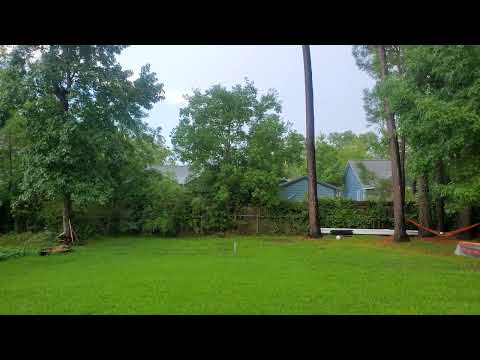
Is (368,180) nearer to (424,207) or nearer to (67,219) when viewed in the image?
(424,207)

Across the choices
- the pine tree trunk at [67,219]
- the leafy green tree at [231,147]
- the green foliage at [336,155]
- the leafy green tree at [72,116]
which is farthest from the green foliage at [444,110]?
the green foliage at [336,155]

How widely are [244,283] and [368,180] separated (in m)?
14.9

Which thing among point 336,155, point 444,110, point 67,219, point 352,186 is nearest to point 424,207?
point 444,110

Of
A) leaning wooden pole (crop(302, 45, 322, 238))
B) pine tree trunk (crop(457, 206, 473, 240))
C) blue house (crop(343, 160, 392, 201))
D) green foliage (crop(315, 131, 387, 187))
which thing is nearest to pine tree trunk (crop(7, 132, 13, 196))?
leaning wooden pole (crop(302, 45, 322, 238))

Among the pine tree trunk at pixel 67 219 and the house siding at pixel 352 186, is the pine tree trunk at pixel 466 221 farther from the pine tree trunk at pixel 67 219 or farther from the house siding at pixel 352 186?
the pine tree trunk at pixel 67 219

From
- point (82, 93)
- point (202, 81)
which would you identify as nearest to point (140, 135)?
point (82, 93)

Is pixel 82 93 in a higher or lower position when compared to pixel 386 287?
higher

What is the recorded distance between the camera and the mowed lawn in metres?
3.52

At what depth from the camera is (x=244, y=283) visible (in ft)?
15.3

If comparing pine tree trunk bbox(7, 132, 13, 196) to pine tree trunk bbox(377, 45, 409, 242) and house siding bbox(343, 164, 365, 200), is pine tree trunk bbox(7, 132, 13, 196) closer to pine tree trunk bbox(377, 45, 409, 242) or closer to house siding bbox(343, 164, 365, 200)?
pine tree trunk bbox(377, 45, 409, 242)

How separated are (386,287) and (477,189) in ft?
13.1

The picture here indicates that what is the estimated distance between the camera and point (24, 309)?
11.6 ft

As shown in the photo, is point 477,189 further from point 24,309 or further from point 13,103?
point 13,103
